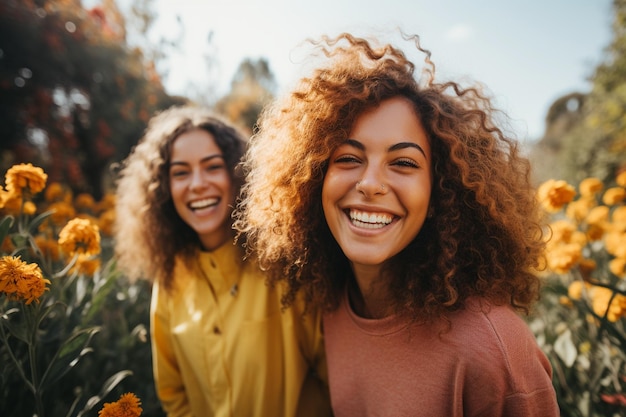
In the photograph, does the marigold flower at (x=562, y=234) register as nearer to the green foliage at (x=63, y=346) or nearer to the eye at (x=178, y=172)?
the eye at (x=178, y=172)

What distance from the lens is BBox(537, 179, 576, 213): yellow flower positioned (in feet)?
5.94

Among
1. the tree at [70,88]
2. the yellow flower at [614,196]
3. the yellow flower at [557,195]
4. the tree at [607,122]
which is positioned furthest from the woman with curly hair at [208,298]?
the tree at [607,122]

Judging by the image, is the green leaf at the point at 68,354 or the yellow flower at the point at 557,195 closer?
the green leaf at the point at 68,354

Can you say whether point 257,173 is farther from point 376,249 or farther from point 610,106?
point 610,106

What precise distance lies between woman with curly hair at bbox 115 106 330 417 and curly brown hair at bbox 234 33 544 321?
0.46 meters

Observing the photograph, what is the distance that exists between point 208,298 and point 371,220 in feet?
3.35

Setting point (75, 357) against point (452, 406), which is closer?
point (452, 406)

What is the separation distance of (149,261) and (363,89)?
61.3 inches

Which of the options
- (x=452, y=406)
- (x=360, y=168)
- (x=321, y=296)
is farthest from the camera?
(x=321, y=296)

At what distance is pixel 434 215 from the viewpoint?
1282 millimetres

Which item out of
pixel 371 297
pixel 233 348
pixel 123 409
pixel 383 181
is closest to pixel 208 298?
pixel 233 348

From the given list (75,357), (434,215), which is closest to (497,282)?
(434,215)

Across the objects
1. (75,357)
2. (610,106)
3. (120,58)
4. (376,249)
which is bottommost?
(75,357)

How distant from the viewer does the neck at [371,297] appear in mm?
1370
